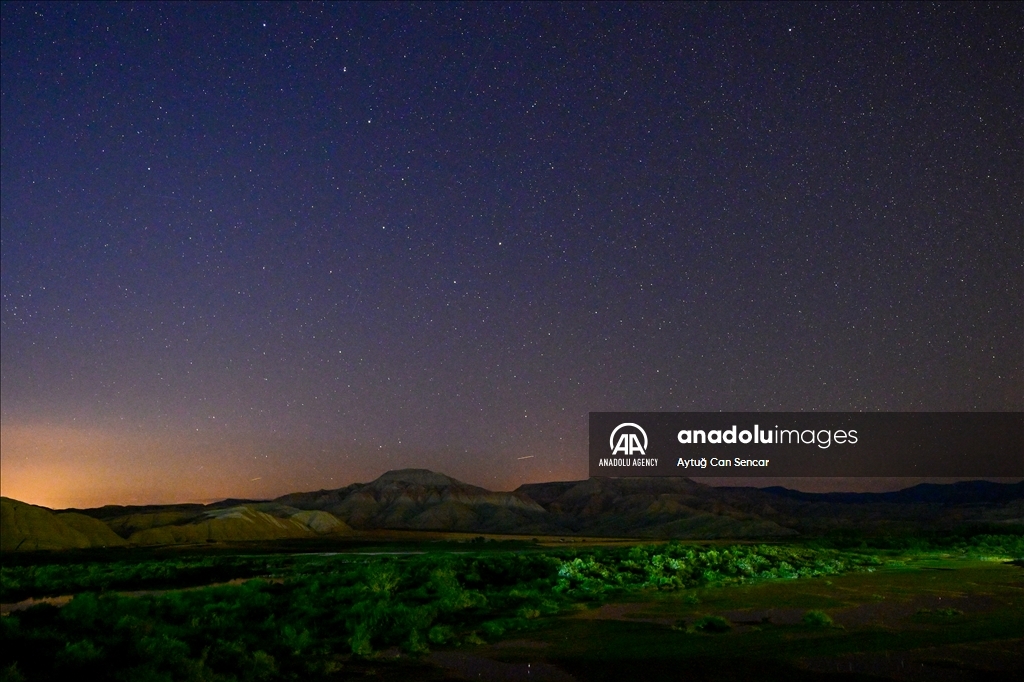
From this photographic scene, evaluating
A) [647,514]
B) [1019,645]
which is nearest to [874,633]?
[1019,645]

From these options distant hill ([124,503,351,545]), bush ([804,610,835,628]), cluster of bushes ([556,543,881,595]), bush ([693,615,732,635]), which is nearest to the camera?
bush ([693,615,732,635])

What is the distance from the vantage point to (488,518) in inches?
6698

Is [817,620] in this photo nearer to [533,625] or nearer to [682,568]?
[533,625]

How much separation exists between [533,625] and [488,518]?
14876 centimetres

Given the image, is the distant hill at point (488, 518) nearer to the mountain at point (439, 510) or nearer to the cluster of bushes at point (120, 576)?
the mountain at point (439, 510)

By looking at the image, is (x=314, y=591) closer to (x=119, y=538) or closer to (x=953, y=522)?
(x=119, y=538)

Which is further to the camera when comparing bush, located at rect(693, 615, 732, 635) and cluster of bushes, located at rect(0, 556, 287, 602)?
cluster of bushes, located at rect(0, 556, 287, 602)

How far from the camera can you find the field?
59.6ft

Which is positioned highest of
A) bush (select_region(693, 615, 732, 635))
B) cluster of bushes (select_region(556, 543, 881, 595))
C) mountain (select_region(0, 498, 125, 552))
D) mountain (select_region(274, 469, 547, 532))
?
bush (select_region(693, 615, 732, 635))

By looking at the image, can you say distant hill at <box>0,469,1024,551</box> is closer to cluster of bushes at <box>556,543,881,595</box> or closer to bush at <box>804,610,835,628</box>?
cluster of bushes at <box>556,543,881,595</box>

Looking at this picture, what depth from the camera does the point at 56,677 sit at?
16.6 m

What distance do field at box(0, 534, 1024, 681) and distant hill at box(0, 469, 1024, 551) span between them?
174 ft

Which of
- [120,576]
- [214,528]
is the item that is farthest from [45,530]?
[120,576]

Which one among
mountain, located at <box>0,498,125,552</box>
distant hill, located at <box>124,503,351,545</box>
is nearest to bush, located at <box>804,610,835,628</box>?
mountain, located at <box>0,498,125,552</box>
